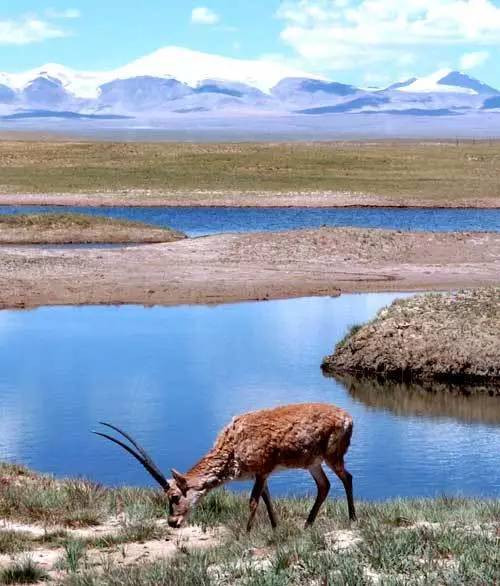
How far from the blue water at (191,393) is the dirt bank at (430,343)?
94 cm

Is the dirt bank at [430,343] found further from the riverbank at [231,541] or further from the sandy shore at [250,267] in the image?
the riverbank at [231,541]

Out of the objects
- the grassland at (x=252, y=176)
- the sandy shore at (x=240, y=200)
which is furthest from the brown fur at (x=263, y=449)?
the grassland at (x=252, y=176)

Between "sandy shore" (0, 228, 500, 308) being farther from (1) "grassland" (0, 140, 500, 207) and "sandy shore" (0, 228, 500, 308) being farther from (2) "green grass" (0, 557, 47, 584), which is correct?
(2) "green grass" (0, 557, 47, 584)

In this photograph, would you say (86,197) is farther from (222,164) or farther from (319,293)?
(319,293)

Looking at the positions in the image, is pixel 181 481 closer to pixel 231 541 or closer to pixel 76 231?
pixel 231 541

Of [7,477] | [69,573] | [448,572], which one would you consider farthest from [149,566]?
[7,477]

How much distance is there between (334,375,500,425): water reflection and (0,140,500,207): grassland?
109 feet

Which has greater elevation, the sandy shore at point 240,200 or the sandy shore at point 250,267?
the sandy shore at point 240,200

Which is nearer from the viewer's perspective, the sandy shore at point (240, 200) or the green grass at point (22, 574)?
the green grass at point (22, 574)

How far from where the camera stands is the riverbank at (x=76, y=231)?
4103cm

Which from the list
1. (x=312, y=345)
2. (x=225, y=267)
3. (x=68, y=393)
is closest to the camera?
(x=68, y=393)

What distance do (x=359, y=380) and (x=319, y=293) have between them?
31.9 feet

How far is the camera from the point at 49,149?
8388cm

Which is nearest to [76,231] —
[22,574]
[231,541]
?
[231,541]
